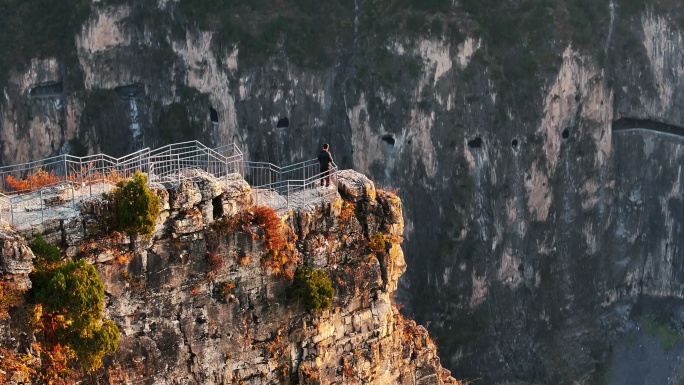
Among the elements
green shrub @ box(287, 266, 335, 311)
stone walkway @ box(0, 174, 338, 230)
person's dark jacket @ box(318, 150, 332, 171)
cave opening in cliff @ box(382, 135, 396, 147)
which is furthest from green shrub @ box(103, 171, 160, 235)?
cave opening in cliff @ box(382, 135, 396, 147)

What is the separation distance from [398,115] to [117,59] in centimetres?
2333

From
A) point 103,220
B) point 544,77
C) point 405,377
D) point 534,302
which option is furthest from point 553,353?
point 103,220

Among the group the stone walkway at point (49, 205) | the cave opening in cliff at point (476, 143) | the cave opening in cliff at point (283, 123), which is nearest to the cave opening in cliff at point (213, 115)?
the cave opening in cliff at point (283, 123)

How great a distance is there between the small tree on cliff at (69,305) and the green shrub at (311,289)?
549 cm

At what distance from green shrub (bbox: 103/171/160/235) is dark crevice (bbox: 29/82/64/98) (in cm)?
7487

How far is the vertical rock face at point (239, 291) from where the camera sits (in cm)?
2736

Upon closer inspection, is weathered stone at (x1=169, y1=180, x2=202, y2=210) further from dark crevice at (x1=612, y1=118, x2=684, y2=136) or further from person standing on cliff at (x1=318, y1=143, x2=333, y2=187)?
dark crevice at (x1=612, y1=118, x2=684, y2=136)

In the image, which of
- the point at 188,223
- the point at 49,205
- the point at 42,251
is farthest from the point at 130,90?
the point at 42,251

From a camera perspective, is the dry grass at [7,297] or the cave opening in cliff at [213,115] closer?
the dry grass at [7,297]

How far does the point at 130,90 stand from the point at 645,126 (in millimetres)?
41358

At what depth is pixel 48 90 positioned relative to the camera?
99.4 m

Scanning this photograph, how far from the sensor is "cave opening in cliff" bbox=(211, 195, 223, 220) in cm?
2857

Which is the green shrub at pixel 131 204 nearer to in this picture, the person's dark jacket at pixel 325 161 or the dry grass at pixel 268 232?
the dry grass at pixel 268 232

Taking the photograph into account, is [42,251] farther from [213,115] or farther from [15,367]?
[213,115]
